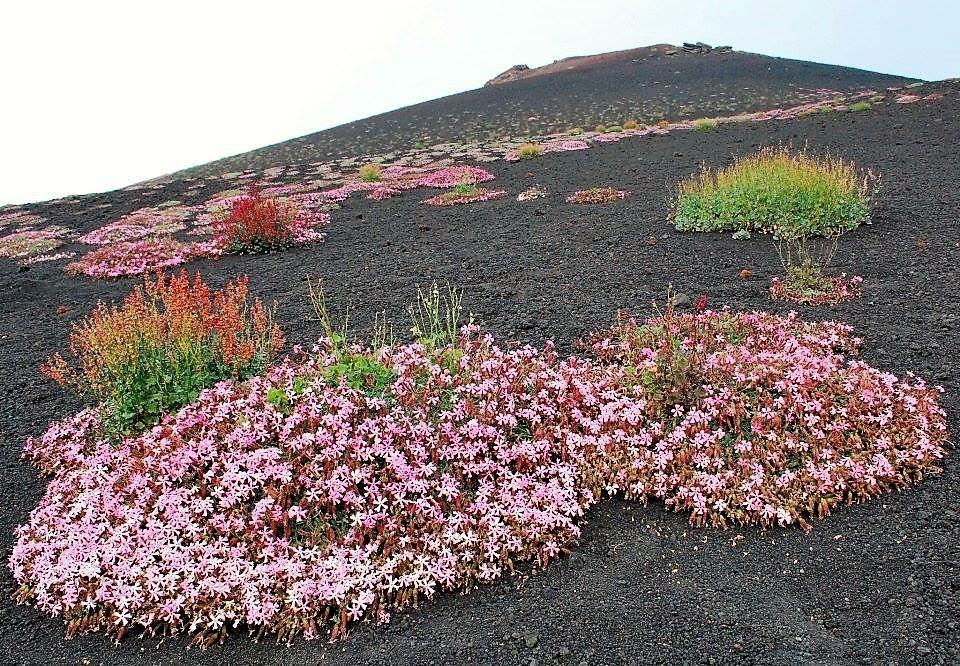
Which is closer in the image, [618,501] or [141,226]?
[618,501]

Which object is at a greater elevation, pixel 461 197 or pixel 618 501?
pixel 461 197

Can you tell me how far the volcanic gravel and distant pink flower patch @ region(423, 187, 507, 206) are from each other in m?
0.59

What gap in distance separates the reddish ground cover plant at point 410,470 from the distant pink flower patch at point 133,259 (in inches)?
283

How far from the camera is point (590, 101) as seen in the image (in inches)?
1759

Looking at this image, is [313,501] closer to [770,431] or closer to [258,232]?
[770,431]

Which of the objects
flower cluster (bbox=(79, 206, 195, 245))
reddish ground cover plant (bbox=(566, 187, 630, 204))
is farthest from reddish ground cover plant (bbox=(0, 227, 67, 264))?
reddish ground cover plant (bbox=(566, 187, 630, 204))

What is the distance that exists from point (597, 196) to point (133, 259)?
30.1ft

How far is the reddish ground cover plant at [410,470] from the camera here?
13.3ft

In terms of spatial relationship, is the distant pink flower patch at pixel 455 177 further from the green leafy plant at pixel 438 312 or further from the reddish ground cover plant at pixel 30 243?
the green leafy plant at pixel 438 312

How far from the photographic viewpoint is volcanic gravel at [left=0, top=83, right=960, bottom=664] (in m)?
3.65

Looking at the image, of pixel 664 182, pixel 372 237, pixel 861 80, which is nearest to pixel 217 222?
pixel 372 237

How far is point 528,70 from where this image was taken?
69.8m

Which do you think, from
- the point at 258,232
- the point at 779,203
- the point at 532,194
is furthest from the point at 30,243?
the point at 779,203

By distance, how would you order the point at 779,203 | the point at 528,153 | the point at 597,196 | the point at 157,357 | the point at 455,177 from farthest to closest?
1. the point at 528,153
2. the point at 455,177
3. the point at 597,196
4. the point at 779,203
5. the point at 157,357
